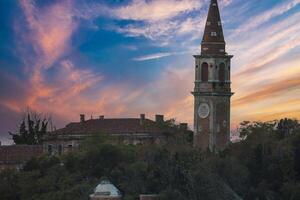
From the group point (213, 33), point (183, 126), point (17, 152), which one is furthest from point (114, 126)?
point (213, 33)

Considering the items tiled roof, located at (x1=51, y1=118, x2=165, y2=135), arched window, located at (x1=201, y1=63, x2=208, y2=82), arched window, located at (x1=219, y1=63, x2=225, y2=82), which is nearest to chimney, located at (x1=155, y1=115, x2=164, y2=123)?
tiled roof, located at (x1=51, y1=118, x2=165, y2=135)

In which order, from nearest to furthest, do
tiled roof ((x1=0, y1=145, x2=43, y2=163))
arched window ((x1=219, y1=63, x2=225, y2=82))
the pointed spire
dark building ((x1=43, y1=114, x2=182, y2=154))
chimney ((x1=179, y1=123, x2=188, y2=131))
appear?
dark building ((x1=43, y1=114, x2=182, y2=154)) → tiled roof ((x1=0, y1=145, x2=43, y2=163)) → the pointed spire → arched window ((x1=219, y1=63, x2=225, y2=82)) → chimney ((x1=179, y1=123, x2=188, y2=131))

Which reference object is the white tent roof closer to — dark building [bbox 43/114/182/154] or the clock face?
dark building [bbox 43/114/182/154]

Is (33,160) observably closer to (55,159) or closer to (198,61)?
(55,159)

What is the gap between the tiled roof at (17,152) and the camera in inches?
3059

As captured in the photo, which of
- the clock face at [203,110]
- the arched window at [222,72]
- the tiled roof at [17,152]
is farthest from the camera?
the arched window at [222,72]

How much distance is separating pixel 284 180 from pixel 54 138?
26.2m

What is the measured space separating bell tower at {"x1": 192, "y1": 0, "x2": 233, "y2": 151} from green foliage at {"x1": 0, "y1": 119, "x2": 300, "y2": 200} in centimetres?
1249

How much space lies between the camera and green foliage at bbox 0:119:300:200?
53.9 meters

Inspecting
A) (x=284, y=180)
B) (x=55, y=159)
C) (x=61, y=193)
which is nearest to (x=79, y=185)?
(x=61, y=193)

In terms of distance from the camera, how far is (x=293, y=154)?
6069 cm

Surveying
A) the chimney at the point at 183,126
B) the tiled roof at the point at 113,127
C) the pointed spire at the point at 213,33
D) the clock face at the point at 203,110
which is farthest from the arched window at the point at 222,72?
the tiled roof at the point at 113,127

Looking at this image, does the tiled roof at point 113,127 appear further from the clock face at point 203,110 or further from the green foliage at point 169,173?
the green foliage at point 169,173

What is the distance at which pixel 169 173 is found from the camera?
54125mm
